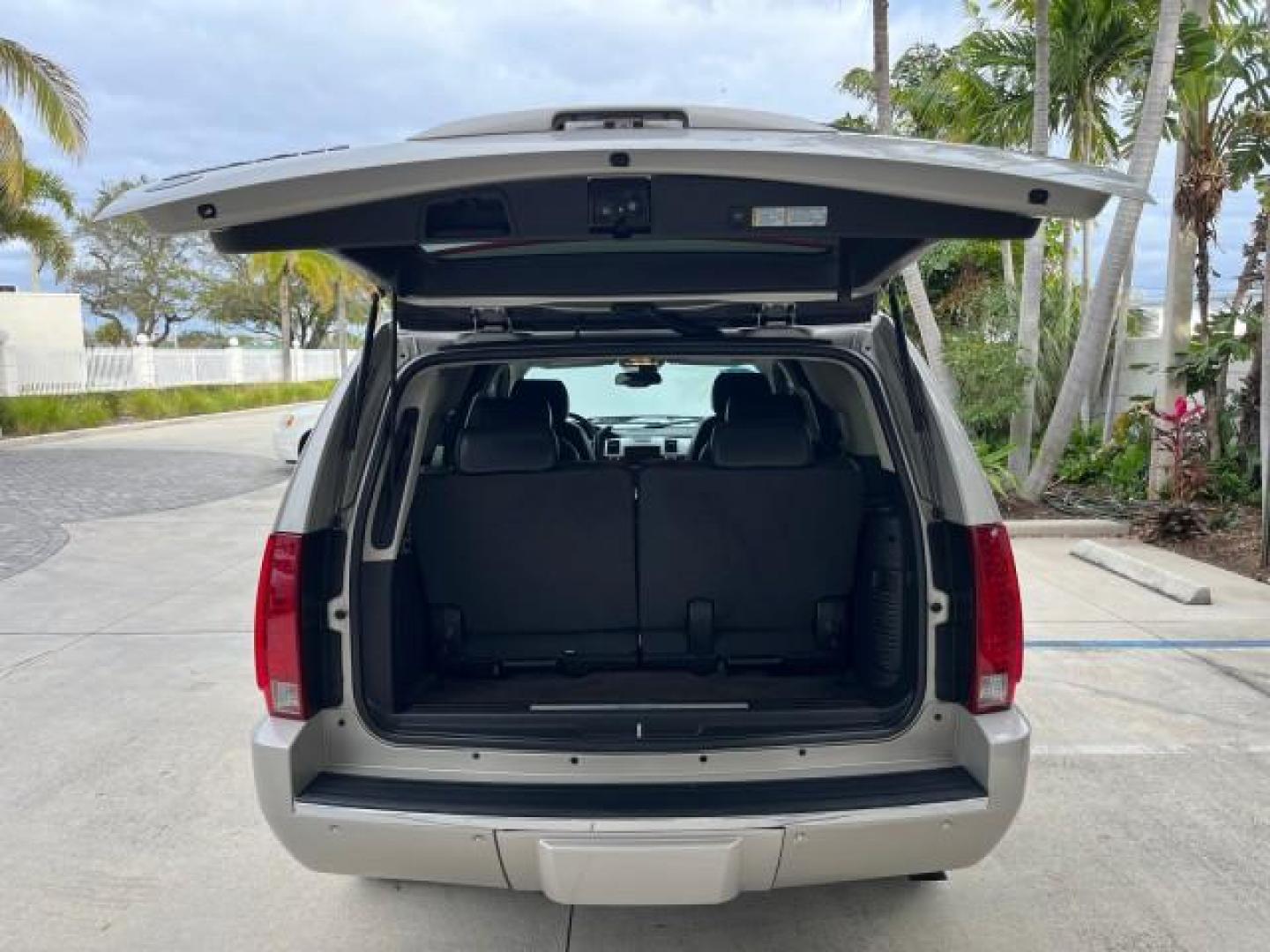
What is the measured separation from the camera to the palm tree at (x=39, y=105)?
14367 millimetres

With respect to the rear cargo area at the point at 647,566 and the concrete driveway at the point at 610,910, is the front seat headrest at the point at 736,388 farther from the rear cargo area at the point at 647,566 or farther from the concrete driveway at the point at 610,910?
the concrete driveway at the point at 610,910

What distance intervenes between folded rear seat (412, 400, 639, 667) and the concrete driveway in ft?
2.59

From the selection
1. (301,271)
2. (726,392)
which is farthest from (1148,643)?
(301,271)

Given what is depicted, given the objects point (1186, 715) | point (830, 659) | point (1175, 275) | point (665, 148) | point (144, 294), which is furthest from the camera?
point (144, 294)

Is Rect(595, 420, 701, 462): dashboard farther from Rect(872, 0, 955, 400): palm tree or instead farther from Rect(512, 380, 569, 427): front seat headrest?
Rect(872, 0, 955, 400): palm tree

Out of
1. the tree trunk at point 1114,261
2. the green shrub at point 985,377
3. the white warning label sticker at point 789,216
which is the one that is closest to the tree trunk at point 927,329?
the green shrub at point 985,377

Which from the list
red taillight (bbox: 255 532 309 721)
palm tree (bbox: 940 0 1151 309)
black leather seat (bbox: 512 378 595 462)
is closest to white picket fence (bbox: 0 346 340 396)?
palm tree (bbox: 940 0 1151 309)

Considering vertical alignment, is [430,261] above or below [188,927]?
above

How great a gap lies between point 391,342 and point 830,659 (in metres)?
1.70

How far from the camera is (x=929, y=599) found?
8.85ft

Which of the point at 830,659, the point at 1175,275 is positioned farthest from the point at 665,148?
the point at 1175,275

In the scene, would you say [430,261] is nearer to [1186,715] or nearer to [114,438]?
[1186,715]

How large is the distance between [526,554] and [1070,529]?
695 cm

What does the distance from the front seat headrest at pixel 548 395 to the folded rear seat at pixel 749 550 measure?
881mm
